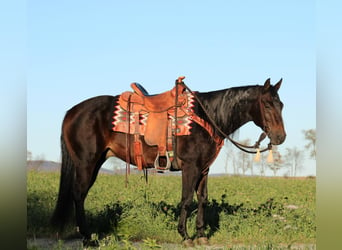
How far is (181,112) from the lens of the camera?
689 centimetres

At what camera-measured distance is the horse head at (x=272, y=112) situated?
6524 millimetres

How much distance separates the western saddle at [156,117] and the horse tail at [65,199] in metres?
1.12

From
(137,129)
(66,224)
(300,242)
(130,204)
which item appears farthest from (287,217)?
(66,224)

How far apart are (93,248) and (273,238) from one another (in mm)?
3123

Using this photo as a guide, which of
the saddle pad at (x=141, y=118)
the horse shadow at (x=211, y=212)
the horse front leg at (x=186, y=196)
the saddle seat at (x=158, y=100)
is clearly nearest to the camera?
the horse front leg at (x=186, y=196)

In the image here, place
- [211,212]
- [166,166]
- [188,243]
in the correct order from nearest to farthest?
1. [188,243]
2. [166,166]
3. [211,212]

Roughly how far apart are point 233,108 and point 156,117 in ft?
4.30

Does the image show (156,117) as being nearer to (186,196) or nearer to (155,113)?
(155,113)

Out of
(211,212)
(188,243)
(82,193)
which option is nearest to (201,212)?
(188,243)

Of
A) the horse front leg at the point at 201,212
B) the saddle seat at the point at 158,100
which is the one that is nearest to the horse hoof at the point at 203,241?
the horse front leg at the point at 201,212

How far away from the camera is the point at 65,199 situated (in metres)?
7.06

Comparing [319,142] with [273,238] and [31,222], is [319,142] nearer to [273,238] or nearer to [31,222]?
[273,238]

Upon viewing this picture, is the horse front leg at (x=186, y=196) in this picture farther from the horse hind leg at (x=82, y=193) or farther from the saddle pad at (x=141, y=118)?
the horse hind leg at (x=82, y=193)

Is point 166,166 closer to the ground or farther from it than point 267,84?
closer to the ground
